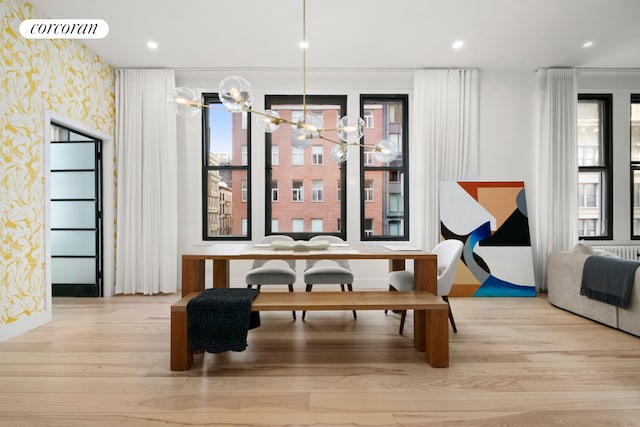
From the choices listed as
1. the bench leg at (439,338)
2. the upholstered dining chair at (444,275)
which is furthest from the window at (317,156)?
the bench leg at (439,338)

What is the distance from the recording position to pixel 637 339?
9.02 ft

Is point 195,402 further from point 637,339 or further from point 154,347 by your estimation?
point 637,339

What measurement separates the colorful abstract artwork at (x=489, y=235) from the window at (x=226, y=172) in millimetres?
2705

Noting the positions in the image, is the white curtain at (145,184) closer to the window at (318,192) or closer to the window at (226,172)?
the window at (226,172)

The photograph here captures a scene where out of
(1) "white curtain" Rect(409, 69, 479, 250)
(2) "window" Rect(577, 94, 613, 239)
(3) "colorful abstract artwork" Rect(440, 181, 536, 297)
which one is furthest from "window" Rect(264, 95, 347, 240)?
(2) "window" Rect(577, 94, 613, 239)

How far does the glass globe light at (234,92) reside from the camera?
85.2 inches

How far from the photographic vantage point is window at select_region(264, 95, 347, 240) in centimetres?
481

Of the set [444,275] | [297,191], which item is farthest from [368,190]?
[444,275]

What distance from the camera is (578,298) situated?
3.38 meters

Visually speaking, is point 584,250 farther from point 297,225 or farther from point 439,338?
point 297,225

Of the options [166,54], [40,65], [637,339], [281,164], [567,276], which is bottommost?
[637,339]

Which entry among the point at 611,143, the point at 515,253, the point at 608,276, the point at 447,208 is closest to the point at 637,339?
the point at 608,276

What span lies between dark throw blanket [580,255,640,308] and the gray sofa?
51mm

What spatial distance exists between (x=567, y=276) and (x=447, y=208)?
1.47m
